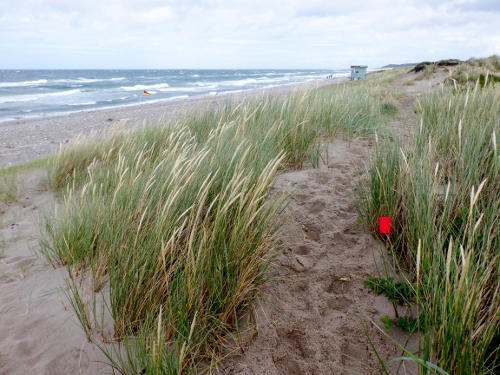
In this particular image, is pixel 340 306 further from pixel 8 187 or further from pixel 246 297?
pixel 8 187

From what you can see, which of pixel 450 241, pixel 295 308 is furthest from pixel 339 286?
pixel 450 241

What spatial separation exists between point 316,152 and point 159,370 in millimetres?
3292

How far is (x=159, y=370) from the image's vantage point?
1.44 metres

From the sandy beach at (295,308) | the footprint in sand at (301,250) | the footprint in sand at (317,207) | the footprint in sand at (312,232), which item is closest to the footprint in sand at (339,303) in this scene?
the sandy beach at (295,308)

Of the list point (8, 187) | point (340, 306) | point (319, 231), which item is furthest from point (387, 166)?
point (8, 187)

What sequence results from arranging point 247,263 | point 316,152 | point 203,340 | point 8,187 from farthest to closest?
point 8,187 < point 316,152 < point 247,263 < point 203,340

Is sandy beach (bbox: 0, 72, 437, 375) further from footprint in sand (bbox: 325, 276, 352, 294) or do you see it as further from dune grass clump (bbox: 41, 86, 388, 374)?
dune grass clump (bbox: 41, 86, 388, 374)

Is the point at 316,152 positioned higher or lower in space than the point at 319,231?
higher

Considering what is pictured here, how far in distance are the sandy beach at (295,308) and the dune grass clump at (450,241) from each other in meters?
0.26

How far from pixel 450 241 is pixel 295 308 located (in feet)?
3.35

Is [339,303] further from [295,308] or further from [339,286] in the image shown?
[295,308]

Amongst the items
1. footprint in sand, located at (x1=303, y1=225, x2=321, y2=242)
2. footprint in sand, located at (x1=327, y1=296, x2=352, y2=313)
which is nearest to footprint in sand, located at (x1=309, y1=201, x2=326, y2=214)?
footprint in sand, located at (x1=303, y1=225, x2=321, y2=242)

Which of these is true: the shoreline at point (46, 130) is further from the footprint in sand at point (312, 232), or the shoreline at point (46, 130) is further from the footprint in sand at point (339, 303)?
the footprint in sand at point (339, 303)

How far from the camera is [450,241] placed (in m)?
1.32
